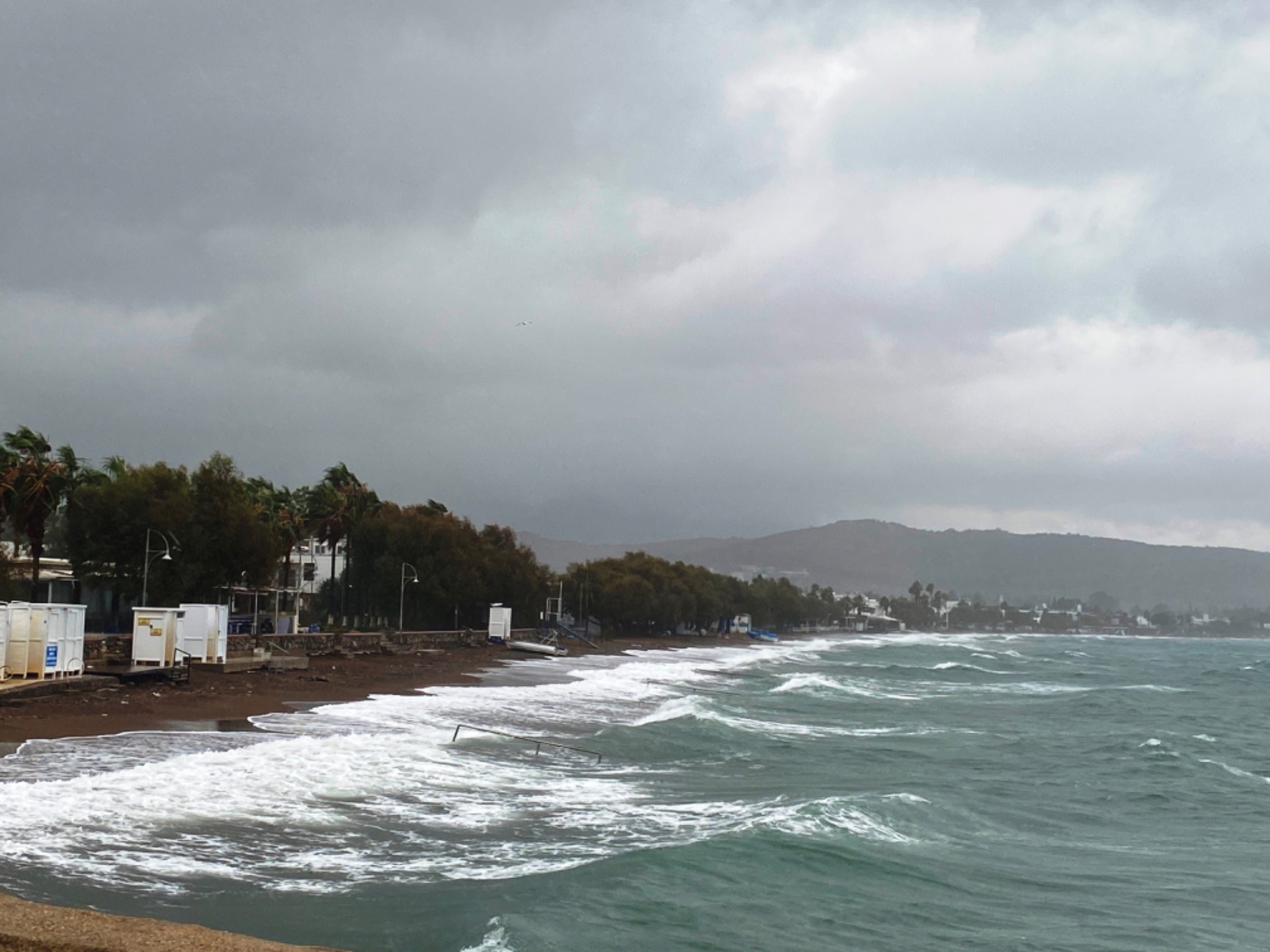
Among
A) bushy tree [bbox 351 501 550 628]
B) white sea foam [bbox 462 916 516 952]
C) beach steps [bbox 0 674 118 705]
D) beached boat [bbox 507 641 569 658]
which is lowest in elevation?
beached boat [bbox 507 641 569 658]

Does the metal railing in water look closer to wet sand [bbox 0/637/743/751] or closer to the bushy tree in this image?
wet sand [bbox 0/637/743/751]

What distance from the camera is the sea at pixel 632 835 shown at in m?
11.5

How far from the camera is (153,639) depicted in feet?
102

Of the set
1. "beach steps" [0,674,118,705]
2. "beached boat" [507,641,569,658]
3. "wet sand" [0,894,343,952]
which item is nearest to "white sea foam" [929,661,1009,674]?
"beached boat" [507,641,569,658]

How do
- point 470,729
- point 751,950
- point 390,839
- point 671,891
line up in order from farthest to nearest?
point 470,729 < point 390,839 < point 671,891 < point 751,950

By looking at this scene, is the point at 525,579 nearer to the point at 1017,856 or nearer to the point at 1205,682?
the point at 1205,682

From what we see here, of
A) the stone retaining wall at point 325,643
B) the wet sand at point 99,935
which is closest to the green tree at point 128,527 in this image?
the stone retaining wall at point 325,643

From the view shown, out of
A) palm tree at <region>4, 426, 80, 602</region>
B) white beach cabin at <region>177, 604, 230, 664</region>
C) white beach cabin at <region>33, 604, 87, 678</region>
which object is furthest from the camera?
palm tree at <region>4, 426, 80, 602</region>

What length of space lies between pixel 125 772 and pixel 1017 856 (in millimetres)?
13873

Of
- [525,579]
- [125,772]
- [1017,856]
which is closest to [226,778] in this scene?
[125,772]

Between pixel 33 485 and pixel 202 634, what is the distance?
1286 cm

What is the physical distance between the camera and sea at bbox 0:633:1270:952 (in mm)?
11469

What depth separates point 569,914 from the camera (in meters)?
11.7

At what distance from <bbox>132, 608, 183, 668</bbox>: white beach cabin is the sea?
20.0ft
